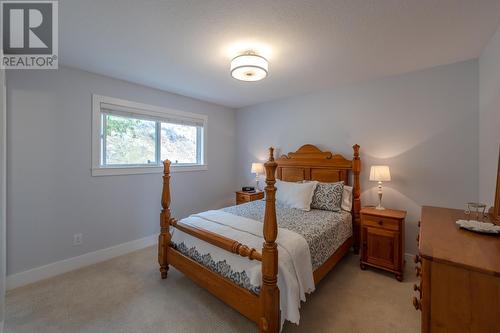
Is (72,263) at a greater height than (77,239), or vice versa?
(77,239)

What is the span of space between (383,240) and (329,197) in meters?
0.75

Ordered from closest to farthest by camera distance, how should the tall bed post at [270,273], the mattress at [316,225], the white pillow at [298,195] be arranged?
1. the tall bed post at [270,273]
2. the mattress at [316,225]
3. the white pillow at [298,195]

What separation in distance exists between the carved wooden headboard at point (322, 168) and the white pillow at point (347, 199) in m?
0.07

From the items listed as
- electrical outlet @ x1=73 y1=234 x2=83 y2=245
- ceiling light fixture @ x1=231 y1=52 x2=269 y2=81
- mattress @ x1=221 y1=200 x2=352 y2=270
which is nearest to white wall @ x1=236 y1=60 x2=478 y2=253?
mattress @ x1=221 y1=200 x2=352 y2=270

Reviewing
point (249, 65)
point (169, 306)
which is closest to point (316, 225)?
point (169, 306)

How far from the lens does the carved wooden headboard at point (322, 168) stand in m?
2.98

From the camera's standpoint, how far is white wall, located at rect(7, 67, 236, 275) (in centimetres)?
223

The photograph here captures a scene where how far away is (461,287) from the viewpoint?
955 mm

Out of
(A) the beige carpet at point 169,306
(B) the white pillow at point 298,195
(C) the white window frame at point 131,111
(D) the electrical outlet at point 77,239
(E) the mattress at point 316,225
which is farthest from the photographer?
(B) the white pillow at point 298,195

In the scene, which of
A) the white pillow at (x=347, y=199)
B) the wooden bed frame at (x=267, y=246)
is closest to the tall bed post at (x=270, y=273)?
Answer: the wooden bed frame at (x=267, y=246)

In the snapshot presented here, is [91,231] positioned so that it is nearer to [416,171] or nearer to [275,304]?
[275,304]

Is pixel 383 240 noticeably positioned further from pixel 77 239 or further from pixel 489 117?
pixel 77 239

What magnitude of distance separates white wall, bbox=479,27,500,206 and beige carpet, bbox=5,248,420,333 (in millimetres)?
1240

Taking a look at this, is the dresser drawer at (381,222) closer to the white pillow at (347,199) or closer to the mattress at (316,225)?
the mattress at (316,225)
